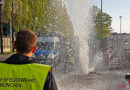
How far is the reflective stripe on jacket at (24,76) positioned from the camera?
2146 mm

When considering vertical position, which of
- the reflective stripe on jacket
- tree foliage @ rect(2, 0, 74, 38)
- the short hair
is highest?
tree foliage @ rect(2, 0, 74, 38)

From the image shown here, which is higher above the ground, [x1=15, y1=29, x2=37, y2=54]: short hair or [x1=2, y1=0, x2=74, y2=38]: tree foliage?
[x1=2, y1=0, x2=74, y2=38]: tree foliage

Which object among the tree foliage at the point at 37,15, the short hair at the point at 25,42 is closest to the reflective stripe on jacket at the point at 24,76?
the short hair at the point at 25,42

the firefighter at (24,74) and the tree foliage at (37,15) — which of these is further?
the tree foliage at (37,15)

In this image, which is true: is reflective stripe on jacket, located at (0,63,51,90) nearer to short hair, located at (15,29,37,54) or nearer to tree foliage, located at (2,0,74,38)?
short hair, located at (15,29,37,54)

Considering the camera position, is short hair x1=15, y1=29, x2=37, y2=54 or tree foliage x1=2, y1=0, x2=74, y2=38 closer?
short hair x1=15, y1=29, x2=37, y2=54

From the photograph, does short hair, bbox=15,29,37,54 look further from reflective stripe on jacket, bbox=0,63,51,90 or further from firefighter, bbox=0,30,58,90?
reflective stripe on jacket, bbox=0,63,51,90

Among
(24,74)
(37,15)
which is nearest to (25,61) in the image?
(24,74)

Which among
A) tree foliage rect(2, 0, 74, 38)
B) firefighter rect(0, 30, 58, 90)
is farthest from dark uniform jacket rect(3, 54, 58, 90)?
tree foliage rect(2, 0, 74, 38)

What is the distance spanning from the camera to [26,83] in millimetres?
2150

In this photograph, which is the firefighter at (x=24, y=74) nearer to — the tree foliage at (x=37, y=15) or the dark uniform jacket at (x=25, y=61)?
the dark uniform jacket at (x=25, y=61)

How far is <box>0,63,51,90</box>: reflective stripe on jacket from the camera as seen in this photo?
215 cm

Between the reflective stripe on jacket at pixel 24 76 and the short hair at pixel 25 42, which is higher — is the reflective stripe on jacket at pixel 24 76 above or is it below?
below

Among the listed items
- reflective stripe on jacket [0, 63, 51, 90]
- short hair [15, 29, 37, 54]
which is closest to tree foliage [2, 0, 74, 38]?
short hair [15, 29, 37, 54]
